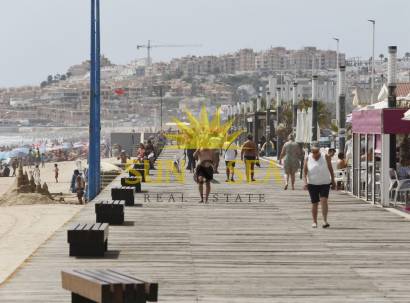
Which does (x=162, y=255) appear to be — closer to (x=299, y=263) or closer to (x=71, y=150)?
(x=299, y=263)

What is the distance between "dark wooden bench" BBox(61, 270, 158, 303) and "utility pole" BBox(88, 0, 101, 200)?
59.4ft

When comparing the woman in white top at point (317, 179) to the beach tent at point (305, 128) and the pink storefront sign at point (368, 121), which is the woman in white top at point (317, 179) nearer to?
the pink storefront sign at point (368, 121)

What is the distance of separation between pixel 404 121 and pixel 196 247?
22.4 ft

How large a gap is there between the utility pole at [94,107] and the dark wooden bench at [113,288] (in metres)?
18.1

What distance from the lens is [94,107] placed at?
1088 inches

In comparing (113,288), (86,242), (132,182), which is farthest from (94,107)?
(113,288)

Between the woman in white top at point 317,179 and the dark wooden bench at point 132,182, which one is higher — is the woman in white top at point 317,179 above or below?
above

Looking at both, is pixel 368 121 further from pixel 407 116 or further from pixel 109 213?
pixel 109 213

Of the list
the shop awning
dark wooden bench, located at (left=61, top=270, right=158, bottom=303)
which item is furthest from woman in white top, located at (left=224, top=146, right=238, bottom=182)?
dark wooden bench, located at (left=61, top=270, right=158, bottom=303)

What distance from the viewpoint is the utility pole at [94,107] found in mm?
26598

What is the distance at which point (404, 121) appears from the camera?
20031 millimetres

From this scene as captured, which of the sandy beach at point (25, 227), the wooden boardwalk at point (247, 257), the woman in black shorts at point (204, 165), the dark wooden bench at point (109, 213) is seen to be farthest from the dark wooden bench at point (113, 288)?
the woman in black shorts at point (204, 165)

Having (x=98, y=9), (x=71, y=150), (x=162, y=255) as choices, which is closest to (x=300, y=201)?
(x=98, y=9)

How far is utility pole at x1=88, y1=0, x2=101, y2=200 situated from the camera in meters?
26.6
